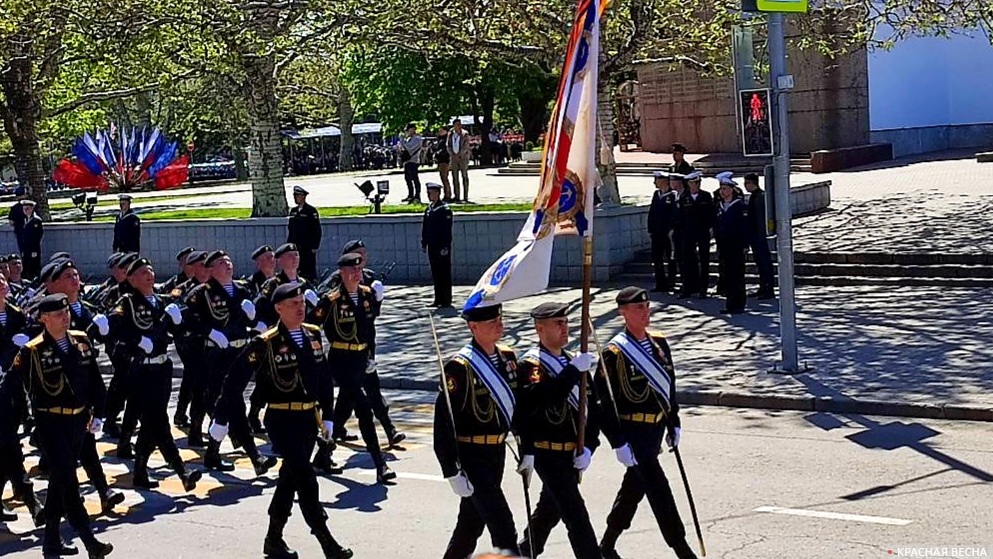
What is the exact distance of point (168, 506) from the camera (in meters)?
10.6

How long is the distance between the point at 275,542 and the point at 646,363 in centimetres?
270

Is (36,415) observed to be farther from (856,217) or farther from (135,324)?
(856,217)

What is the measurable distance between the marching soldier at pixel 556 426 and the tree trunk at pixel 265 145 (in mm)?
19305

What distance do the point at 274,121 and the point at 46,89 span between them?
25.3ft

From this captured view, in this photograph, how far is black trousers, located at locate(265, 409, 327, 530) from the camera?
8.60 m

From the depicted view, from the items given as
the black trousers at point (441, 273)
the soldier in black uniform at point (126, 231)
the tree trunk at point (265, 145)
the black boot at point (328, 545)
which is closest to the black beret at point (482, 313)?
the black boot at point (328, 545)

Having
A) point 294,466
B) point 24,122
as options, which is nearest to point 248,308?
point 294,466

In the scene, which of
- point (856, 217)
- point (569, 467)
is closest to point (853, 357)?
point (569, 467)

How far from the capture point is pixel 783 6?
13.6 metres

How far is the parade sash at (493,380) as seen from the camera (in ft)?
24.1

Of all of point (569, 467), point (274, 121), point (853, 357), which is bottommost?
point (853, 357)

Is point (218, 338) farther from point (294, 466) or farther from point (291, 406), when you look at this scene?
point (294, 466)

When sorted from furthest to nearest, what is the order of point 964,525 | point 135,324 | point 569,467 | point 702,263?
point 702,263 → point 135,324 → point 964,525 → point 569,467

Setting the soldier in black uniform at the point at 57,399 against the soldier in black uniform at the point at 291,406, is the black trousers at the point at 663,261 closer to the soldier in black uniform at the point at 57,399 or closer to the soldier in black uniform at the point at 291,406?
the soldier in black uniform at the point at 291,406
